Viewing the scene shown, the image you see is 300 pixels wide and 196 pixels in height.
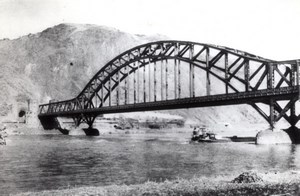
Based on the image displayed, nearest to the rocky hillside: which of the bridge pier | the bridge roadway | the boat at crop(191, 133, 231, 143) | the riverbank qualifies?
the bridge pier

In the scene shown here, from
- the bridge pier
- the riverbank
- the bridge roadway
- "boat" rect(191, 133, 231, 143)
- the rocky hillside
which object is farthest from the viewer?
the rocky hillside

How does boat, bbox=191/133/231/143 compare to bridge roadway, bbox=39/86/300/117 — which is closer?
bridge roadway, bbox=39/86/300/117

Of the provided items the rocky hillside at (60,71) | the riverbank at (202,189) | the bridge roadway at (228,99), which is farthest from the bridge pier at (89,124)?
the riverbank at (202,189)

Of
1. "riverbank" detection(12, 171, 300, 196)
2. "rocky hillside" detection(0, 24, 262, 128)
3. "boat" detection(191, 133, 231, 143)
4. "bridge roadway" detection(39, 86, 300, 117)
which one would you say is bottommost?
"boat" detection(191, 133, 231, 143)

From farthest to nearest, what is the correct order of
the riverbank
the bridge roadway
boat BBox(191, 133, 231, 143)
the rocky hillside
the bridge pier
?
the rocky hillside → the bridge pier → boat BBox(191, 133, 231, 143) → the bridge roadway → the riverbank

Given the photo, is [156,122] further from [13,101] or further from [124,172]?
[124,172]

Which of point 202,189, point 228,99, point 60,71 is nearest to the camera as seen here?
point 202,189

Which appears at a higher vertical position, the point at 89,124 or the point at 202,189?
the point at 89,124

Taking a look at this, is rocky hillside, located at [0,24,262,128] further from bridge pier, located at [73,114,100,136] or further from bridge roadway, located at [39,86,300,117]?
bridge roadway, located at [39,86,300,117]

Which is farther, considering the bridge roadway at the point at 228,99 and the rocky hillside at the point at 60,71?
the rocky hillside at the point at 60,71

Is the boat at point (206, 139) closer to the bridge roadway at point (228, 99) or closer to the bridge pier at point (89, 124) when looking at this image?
the bridge roadway at point (228, 99)

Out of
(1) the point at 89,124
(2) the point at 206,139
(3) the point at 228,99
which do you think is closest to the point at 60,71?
(1) the point at 89,124

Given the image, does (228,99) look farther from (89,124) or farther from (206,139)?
(89,124)
